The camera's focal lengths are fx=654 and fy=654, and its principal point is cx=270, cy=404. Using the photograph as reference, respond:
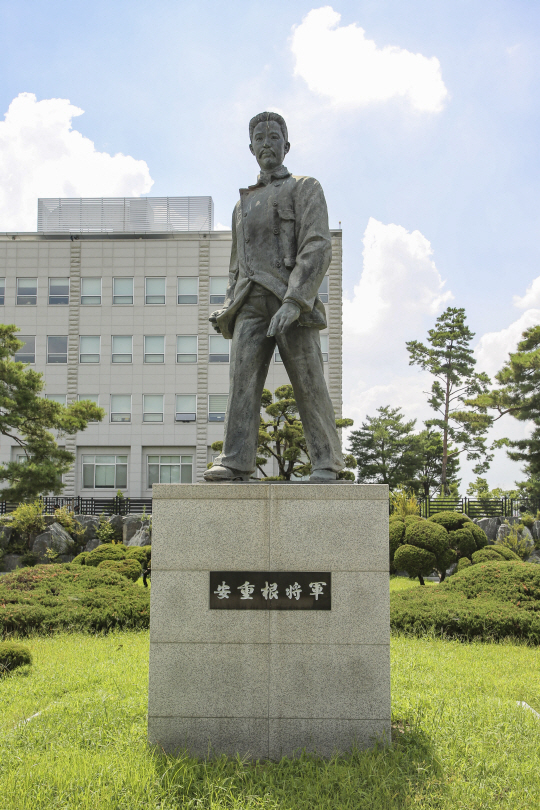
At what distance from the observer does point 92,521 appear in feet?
60.6

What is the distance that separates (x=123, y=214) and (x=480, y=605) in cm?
2549

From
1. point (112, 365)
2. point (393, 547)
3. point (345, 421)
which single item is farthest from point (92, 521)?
point (112, 365)

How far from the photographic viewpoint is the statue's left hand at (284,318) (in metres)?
4.22

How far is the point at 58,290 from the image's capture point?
28.6 metres

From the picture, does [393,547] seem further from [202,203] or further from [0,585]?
[202,203]

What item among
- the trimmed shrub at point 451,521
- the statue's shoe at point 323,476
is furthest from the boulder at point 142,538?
the statue's shoe at point 323,476

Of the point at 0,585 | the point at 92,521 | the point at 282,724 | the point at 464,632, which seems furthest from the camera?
the point at 92,521

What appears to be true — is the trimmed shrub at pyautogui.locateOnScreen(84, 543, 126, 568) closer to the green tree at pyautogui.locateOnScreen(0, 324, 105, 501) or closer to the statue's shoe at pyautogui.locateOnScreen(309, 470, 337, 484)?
the green tree at pyautogui.locateOnScreen(0, 324, 105, 501)

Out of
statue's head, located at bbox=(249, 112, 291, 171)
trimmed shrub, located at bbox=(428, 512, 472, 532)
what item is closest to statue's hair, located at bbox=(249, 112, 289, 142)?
statue's head, located at bbox=(249, 112, 291, 171)

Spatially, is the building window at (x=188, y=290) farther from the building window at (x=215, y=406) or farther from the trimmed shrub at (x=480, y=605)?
the trimmed shrub at (x=480, y=605)

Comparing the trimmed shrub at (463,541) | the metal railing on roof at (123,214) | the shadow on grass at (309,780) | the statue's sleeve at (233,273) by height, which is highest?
the metal railing on roof at (123,214)

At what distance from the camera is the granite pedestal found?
382 centimetres

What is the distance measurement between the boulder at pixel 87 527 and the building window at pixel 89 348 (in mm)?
11111

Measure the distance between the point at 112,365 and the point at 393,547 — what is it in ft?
58.5
